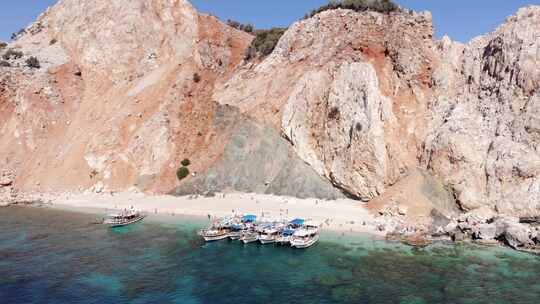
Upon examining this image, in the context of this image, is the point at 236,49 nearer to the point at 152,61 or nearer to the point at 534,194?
the point at 152,61

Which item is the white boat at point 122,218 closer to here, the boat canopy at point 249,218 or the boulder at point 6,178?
the boat canopy at point 249,218

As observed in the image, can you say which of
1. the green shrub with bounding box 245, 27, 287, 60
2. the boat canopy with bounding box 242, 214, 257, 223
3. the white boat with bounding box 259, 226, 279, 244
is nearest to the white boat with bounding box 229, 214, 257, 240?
the boat canopy with bounding box 242, 214, 257, 223

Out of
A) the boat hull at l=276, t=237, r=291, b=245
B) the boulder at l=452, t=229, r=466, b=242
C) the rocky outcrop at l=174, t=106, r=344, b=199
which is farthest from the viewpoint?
the rocky outcrop at l=174, t=106, r=344, b=199

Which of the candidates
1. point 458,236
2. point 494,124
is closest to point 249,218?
point 458,236

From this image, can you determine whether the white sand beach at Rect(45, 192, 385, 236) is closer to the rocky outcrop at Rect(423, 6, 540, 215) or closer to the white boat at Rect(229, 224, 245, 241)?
the white boat at Rect(229, 224, 245, 241)

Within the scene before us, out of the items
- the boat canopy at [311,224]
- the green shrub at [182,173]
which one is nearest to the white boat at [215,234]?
the boat canopy at [311,224]

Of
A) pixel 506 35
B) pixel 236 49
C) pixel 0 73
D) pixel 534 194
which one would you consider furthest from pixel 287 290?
pixel 0 73
